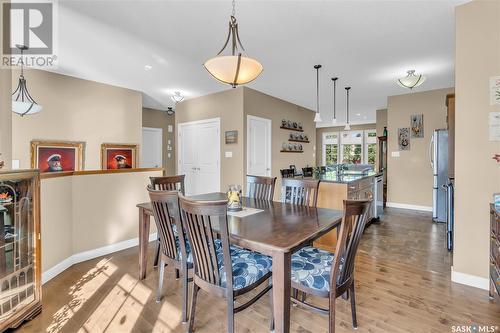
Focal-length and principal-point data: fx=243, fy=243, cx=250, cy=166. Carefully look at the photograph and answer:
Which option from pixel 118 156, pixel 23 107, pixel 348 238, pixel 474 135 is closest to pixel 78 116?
pixel 118 156

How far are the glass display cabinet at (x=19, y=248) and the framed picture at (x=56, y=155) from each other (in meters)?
2.68

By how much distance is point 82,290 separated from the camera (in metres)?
2.20

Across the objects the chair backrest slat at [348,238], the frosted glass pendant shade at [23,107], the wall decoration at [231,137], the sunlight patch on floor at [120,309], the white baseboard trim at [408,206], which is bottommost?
the sunlight patch on floor at [120,309]

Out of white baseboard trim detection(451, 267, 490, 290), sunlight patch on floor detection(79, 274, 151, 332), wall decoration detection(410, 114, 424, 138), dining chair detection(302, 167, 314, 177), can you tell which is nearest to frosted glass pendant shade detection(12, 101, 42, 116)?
sunlight patch on floor detection(79, 274, 151, 332)

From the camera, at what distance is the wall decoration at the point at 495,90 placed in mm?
2135

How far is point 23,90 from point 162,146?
11.2ft

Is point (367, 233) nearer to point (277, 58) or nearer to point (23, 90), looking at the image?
point (277, 58)

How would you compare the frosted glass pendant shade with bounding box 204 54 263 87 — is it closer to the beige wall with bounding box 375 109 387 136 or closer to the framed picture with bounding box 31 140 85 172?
the framed picture with bounding box 31 140 85 172

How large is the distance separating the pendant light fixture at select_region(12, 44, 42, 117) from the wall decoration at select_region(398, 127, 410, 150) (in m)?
6.72

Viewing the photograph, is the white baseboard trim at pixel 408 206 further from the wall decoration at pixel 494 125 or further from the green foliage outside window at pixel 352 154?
the green foliage outside window at pixel 352 154

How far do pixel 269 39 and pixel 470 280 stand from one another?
3215 mm

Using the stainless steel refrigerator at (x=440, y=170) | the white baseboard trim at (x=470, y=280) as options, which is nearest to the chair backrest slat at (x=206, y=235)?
the white baseboard trim at (x=470, y=280)

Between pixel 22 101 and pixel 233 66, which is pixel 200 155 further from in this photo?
pixel 233 66

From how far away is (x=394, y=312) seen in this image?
6.11 feet
